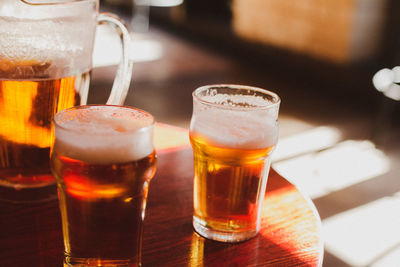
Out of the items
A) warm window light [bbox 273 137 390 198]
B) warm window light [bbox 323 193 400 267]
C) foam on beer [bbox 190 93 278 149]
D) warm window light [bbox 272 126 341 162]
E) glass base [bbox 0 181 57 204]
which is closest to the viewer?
foam on beer [bbox 190 93 278 149]

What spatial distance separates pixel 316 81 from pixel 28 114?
372 centimetres

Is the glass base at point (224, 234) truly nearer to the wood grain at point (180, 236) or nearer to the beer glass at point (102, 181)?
the wood grain at point (180, 236)

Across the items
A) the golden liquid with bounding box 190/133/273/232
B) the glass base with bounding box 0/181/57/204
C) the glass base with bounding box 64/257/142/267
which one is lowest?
the glass base with bounding box 0/181/57/204

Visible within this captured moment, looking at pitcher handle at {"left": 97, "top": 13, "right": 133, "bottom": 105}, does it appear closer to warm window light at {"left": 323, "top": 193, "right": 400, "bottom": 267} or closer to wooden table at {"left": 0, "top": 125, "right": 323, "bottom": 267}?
wooden table at {"left": 0, "top": 125, "right": 323, "bottom": 267}

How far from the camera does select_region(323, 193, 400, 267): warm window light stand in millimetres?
1777

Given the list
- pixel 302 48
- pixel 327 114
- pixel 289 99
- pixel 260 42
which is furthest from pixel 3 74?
pixel 260 42

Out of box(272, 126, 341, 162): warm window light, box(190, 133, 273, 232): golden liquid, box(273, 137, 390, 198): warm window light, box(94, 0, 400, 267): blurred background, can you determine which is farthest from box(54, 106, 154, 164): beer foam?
box(272, 126, 341, 162): warm window light

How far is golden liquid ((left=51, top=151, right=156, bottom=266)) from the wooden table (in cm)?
5

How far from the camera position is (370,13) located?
3.82 meters

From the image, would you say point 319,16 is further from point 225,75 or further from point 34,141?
point 34,141

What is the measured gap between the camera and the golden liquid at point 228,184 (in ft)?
2.12

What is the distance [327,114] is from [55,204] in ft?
9.48

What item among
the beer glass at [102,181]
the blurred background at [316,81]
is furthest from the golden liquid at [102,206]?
the blurred background at [316,81]

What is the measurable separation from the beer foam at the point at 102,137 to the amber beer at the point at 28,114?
15 centimetres
